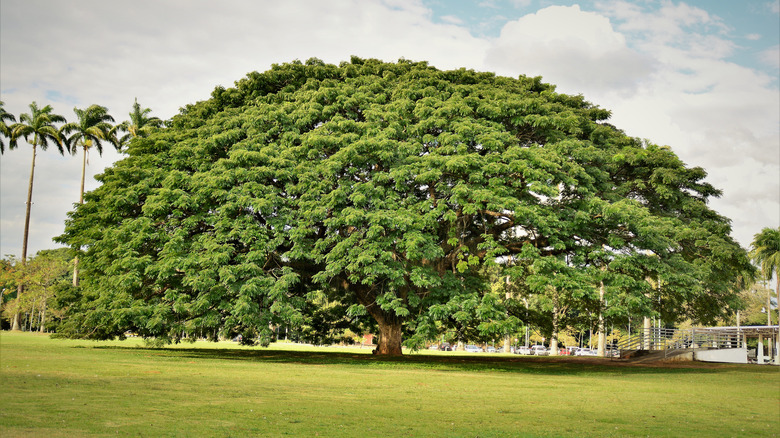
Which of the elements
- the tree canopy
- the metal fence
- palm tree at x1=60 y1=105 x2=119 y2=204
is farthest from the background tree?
the metal fence

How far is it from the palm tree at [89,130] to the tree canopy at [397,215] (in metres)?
32.1

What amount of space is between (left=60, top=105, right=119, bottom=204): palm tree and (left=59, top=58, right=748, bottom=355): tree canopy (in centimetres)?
3206

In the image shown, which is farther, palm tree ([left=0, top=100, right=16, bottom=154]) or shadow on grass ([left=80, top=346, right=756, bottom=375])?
palm tree ([left=0, top=100, right=16, bottom=154])

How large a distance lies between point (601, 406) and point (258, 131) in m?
21.4

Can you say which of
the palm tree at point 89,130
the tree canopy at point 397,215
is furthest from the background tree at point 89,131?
the tree canopy at point 397,215

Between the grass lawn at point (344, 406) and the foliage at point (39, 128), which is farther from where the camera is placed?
the foliage at point (39, 128)

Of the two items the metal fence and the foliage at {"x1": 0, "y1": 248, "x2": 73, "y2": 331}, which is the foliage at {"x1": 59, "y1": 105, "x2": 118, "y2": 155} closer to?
the foliage at {"x1": 0, "y1": 248, "x2": 73, "y2": 331}

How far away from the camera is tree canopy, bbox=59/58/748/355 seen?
24609 mm

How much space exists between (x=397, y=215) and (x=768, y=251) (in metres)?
51.6

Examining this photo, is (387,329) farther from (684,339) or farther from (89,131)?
(89,131)

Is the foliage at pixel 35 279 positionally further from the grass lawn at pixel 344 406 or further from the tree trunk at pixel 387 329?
the grass lawn at pixel 344 406

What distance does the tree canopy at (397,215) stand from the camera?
80.7 feet

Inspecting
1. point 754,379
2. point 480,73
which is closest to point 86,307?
point 480,73

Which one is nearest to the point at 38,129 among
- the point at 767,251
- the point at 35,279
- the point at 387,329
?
the point at 35,279
